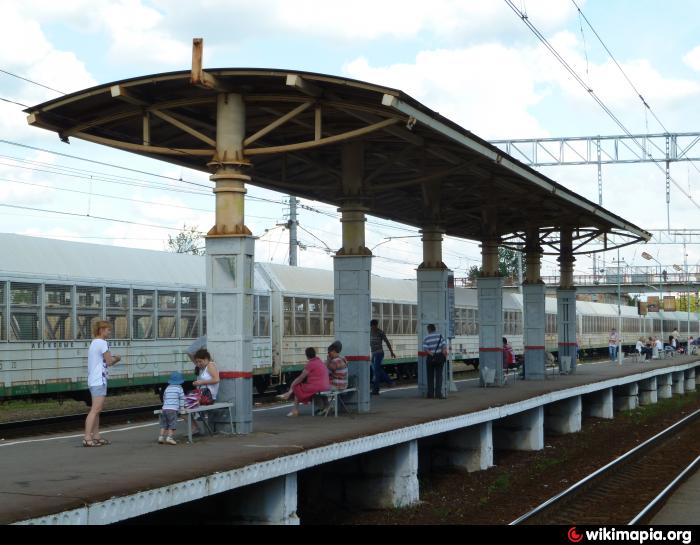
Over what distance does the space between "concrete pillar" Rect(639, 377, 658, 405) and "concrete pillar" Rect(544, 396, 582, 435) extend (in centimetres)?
980

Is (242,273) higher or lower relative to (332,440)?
higher

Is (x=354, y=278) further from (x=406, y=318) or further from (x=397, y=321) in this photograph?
(x=406, y=318)

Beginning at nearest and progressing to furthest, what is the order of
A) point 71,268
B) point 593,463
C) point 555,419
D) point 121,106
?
point 121,106
point 593,463
point 71,268
point 555,419

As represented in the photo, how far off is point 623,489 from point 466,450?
2.57 metres

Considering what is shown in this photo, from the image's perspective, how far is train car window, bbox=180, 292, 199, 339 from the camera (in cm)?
2112

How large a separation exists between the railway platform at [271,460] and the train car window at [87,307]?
13.9 ft

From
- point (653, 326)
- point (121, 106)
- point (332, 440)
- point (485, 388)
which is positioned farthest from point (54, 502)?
point (653, 326)

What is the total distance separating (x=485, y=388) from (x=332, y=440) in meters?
11.7

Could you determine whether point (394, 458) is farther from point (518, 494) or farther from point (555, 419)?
point (555, 419)

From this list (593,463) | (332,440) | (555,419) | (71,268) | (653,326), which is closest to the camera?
(332,440)

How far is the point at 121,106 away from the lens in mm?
13234

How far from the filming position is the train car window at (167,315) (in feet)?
67.2

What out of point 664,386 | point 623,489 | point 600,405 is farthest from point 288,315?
point 664,386

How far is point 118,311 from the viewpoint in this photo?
1944 cm
